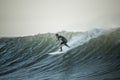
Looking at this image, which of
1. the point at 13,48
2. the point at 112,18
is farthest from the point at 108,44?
the point at 13,48

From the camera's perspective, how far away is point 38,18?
2762 millimetres

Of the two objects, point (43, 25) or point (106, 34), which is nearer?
point (106, 34)

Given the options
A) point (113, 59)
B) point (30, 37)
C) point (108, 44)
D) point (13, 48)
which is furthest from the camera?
point (30, 37)

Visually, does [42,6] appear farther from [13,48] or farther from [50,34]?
[13,48]

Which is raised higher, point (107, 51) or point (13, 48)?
point (13, 48)

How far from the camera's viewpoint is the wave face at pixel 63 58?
1.78 metres

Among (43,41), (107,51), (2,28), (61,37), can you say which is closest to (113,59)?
(107,51)

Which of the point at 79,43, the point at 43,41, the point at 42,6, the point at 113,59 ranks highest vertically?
the point at 42,6

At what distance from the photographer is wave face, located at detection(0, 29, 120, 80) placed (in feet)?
5.84

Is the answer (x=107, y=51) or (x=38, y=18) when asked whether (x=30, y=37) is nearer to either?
(x=38, y=18)

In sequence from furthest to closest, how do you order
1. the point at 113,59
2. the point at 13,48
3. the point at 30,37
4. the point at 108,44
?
1. the point at 30,37
2. the point at 13,48
3. the point at 108,44
4. the point at 113,59

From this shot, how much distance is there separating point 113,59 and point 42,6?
4.86ft

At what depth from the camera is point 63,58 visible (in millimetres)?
2098

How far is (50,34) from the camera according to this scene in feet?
8.87
